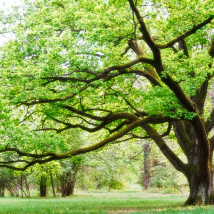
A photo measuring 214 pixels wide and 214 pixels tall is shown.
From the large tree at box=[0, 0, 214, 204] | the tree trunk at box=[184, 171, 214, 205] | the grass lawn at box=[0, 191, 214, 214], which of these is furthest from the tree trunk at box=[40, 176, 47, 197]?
the tree trunk at box=[184, 171, 214, 205]

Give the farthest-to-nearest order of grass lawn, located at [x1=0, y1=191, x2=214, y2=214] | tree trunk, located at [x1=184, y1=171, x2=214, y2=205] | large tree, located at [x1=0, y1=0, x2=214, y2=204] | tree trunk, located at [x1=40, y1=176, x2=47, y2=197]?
tree trunk, located at [x1=40, y1=176, x2=47, y2=197] < tree trunk, located at [x1=184, y1=171, x2=214, y2=205] < grass lawn, located at [x1=0, y1=191, x2=214, y2=214] < large tree, located at [x1=0, y1=0, x2=214, y2=204]

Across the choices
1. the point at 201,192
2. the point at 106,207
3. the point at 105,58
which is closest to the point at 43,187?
the point at 106,207

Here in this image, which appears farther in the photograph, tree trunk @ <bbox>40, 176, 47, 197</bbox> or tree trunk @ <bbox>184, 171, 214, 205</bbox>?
tree trunk @ <bbox>40, 176, 47, 197</bbox>

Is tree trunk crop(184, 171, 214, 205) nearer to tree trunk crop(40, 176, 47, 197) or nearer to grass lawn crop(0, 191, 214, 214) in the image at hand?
grass lawn crop(0, 191, 214, 214)

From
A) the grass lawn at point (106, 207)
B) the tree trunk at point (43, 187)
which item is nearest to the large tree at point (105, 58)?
the grass lawn at point (106, 207)

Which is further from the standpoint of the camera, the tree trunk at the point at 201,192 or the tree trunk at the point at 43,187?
the tree trunk at the point at 43,187

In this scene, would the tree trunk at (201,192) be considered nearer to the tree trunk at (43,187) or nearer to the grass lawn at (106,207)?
the grass lawn at (106,207)

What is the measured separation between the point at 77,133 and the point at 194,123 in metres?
17.6

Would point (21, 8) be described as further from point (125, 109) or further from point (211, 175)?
point (211, 175)

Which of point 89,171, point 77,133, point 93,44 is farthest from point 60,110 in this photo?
point 89,171

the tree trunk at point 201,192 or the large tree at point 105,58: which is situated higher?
the large tree at point 105,58

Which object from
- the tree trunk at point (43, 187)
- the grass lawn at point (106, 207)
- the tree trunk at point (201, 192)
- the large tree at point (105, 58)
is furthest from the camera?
the tree trunk at point (43, 187)

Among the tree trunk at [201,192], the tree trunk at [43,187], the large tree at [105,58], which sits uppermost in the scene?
the large tree at [105,58]

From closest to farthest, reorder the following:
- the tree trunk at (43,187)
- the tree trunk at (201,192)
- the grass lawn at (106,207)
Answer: the grass lawn at (106,207)
the tree trunk at (201,192)
the tree trunk at (43,187)
